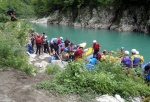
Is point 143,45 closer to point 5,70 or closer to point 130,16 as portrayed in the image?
point 130,16

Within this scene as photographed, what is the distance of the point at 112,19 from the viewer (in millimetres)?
41531

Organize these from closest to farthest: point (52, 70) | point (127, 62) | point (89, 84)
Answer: point (89, 84) → point (52, 70) → point (127, 62)

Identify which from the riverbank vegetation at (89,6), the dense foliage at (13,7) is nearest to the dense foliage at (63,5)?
the riverbank vegetation at (89,6)

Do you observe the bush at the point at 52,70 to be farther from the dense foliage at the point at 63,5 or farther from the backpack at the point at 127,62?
the dense foliage at the point at 63,5

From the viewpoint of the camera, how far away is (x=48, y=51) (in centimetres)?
1645

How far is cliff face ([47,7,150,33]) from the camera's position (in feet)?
125

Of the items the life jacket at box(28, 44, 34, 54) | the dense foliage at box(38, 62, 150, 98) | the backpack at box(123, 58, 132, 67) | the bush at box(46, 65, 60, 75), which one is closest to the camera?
the dense foliage at box(38, 62, 150, 98)

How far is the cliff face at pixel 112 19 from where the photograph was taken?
3797 cm

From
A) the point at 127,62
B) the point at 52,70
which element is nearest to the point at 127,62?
the point at 127,62

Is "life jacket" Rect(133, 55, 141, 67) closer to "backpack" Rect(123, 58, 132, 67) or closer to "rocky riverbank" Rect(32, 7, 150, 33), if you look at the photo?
"backpack" Rect(123, 58, 132, 67)

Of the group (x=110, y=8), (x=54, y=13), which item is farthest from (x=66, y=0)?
(x=110, y=8)

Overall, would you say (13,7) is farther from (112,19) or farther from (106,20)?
(112,19)

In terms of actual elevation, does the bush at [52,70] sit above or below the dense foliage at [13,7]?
below

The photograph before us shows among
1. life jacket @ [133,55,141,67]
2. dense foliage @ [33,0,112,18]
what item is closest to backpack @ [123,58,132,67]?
life jacket @ [133,55,141,67]
